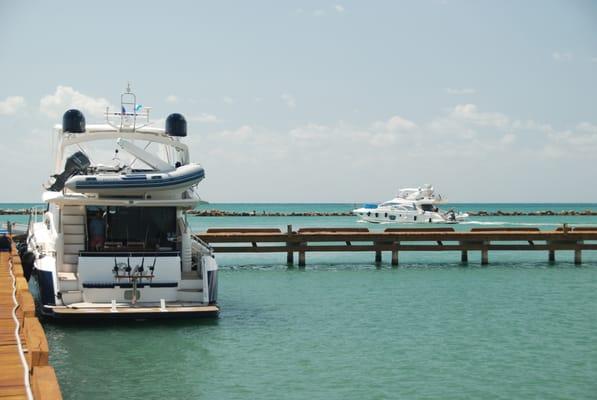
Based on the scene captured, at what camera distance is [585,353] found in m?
15.7

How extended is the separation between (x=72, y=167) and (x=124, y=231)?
2084mm

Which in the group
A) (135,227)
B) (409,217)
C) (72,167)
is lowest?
(135,227)

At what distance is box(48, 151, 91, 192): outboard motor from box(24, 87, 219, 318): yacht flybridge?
1.0 inches

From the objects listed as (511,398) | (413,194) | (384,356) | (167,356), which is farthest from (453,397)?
(413,194)

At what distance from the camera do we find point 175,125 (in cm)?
1959

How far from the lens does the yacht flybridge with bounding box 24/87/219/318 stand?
17.3 m

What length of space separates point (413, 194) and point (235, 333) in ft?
240

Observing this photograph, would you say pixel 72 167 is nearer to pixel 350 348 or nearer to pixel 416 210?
pixel 350 348

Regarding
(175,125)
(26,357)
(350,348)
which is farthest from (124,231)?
(26,357)

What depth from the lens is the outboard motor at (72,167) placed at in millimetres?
18938

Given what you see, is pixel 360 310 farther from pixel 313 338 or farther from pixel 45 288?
pixel 45 288

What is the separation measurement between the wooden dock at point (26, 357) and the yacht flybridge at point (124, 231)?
4.01m

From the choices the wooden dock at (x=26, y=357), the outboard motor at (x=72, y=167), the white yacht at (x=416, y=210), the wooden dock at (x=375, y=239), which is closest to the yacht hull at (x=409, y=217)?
the white yacht at (x=416, y=210)

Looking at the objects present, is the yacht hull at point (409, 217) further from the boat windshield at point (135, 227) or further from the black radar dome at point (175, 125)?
the boat windshield at point (135, 227)
